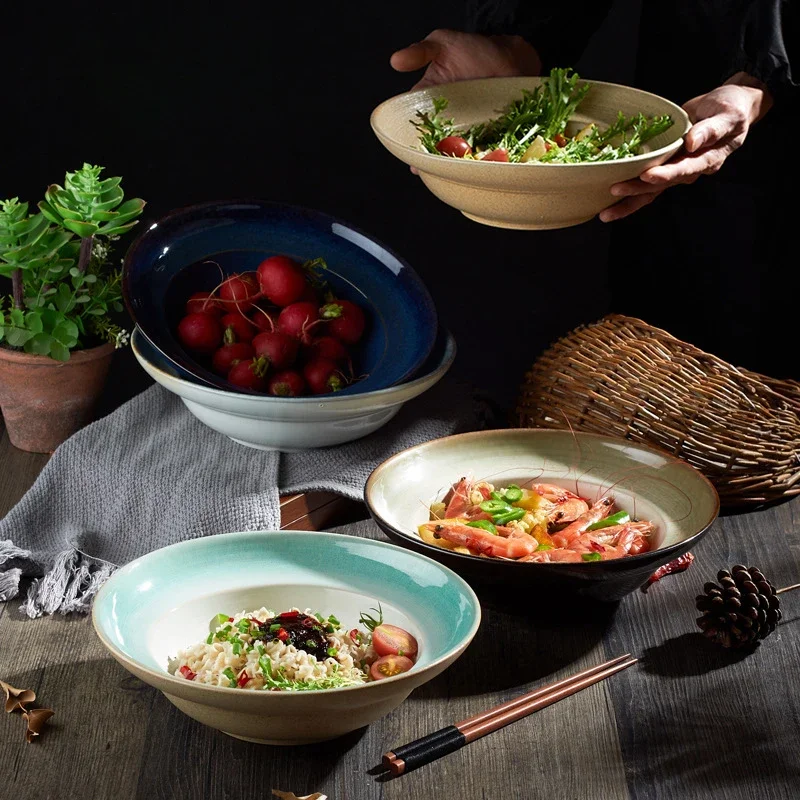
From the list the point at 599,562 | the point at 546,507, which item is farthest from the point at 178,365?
the point at 599,562

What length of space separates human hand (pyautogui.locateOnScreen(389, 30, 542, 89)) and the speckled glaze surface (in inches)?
19.4

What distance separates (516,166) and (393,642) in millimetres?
607

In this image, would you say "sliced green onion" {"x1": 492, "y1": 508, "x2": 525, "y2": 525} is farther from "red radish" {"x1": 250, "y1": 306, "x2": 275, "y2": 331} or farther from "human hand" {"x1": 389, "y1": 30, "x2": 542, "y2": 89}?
"human hand" {"x1": 389, "y1": 30, "x2": 542, "y2": 89}

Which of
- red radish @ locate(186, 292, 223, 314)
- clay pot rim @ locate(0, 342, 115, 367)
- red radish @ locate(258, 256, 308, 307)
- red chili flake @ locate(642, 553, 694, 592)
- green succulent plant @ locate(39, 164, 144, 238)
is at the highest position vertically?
green succulent plant @ locate(39, 164, 144, 238)

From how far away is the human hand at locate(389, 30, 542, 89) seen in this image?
173 cm

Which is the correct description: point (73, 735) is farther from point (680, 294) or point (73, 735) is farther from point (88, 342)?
point (680, 294)

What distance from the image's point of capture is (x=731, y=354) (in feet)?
6.39

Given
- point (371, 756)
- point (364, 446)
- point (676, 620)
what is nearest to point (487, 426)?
point (364, 446)

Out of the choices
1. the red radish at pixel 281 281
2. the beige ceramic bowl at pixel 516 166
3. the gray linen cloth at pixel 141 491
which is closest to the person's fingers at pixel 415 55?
the beige ceramic bowl at pixel 516 166

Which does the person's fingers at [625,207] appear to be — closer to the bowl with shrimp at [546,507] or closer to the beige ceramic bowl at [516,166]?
the beige ceramic bowl at [516,166]

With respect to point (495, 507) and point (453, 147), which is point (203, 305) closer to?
point (453, 147)

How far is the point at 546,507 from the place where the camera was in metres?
1.43

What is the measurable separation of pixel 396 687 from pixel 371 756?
140mm

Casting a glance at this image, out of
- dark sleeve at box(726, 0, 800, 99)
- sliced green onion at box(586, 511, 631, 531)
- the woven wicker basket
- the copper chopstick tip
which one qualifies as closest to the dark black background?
the woven wicker basket
